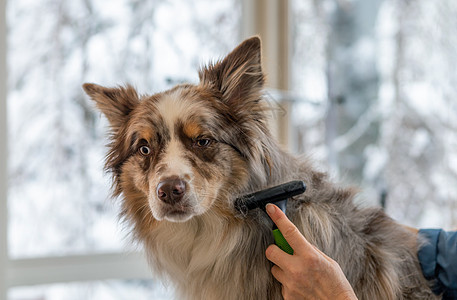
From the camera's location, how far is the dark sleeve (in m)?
1.58

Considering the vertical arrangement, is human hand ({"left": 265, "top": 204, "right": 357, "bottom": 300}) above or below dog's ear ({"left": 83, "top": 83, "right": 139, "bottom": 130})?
below

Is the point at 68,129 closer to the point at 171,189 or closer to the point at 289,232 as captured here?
the point at 171,189

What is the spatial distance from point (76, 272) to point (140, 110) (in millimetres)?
1512

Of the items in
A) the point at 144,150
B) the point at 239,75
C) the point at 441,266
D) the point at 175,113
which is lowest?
the point at 441,266

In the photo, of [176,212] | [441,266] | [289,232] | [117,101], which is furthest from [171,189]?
[441,266]

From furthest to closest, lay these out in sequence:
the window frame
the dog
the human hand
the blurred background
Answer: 1. the blurred background
2. the window frame
3. the dog
4. the human hand

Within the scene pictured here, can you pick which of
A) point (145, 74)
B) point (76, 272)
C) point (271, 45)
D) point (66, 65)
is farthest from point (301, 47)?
point (76, 272)

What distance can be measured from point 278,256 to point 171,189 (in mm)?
356

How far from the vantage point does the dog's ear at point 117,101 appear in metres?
1.63

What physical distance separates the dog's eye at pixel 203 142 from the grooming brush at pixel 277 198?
0.20 metres

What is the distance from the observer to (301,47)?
3.26 metres

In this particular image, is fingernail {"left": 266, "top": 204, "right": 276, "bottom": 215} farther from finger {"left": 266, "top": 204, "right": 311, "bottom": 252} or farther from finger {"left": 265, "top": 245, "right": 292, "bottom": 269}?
finger {"left": 265, "top": 245, "right": 292, "bottom": 269}

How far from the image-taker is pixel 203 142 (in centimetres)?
147

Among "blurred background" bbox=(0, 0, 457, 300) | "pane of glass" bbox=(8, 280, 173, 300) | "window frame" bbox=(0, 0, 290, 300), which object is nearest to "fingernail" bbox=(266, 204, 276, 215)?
"window frame" bbox=(0, 0, 290, 300)
